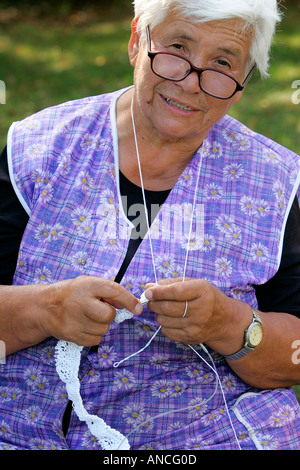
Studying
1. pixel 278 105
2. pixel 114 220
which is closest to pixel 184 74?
pixel 114 220

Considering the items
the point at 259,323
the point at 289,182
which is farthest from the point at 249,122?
the point at 259,323

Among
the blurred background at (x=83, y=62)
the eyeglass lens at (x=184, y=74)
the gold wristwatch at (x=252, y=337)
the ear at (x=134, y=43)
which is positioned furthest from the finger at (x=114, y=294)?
the blurred background at (x=83, y=62)

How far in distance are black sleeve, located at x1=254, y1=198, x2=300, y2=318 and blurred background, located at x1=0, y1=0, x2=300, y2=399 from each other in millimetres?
2383

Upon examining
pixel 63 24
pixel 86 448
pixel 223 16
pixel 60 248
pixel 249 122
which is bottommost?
pixel 63 24

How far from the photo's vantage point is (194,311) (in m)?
1.83

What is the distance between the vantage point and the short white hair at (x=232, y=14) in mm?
1891

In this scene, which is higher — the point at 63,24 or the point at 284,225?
the point at 284,225

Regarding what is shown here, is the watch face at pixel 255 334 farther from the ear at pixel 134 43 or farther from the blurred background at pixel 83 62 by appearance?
the blurred background at pixel 83 62

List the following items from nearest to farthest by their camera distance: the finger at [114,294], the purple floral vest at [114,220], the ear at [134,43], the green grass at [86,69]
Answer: the finger at [114,294], the purple floral vest at [114,220], the ear at [134,43], the green grass at [86,69]

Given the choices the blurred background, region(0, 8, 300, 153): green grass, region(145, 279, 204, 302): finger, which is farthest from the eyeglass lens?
region(0, 8, 300, 153): green grass

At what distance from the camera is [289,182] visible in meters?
2.22
